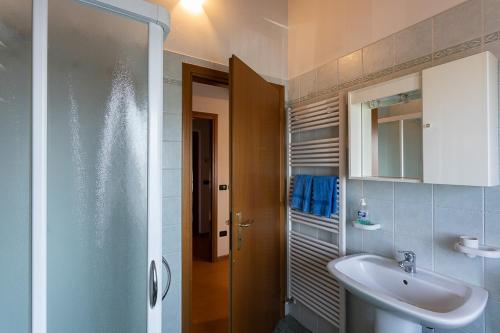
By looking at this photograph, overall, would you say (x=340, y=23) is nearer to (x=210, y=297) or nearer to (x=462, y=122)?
(x=462, y=122)

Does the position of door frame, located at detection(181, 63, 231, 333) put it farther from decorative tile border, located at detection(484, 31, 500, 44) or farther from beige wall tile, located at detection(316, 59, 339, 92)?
decorative tile border, located at detection(484, 31, 500, 44)

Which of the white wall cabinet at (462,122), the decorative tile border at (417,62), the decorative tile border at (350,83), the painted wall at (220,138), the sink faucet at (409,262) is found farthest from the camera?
the painted wall at (220,138)

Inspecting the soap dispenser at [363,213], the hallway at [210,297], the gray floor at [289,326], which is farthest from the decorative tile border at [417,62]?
the hallway at [210,297]

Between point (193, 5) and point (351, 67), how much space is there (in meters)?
1.24

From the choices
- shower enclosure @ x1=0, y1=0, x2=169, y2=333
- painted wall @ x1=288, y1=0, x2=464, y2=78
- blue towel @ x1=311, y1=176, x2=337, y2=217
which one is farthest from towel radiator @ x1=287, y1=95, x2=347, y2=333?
shower enclosure @ x1=0, y1=0, x2=169, y2=333

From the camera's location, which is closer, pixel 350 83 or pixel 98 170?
pixel 98 170

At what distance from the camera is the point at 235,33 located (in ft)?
6.78

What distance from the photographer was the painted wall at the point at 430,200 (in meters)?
1.14

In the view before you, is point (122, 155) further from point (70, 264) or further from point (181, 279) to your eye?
point (181, 279)

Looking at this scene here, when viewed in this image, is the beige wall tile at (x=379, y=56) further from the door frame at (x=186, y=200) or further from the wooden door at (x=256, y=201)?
the door frame at (x=186, y=200)

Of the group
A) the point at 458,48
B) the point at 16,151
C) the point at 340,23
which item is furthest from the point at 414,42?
the point at 16,151

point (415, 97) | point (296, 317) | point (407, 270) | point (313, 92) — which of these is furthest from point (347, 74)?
point (296, 317)

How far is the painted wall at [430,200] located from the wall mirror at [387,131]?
0.35 feet

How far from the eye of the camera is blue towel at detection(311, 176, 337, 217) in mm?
1793
